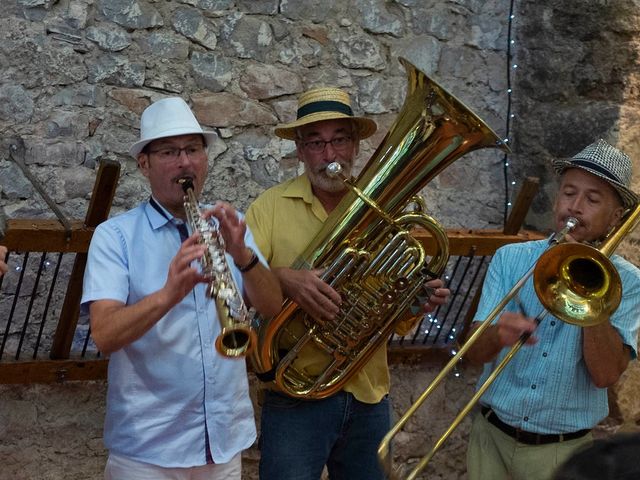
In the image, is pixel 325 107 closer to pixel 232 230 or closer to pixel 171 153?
pixel 171 153

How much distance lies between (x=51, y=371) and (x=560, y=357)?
6.03 ft

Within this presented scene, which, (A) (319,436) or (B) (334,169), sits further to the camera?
(A) (319,436)

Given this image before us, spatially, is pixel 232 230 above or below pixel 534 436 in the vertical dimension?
above

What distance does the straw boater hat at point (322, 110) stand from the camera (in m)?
3.40

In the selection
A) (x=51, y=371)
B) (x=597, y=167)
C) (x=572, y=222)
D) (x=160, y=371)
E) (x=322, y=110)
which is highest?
(x=597, y=167)

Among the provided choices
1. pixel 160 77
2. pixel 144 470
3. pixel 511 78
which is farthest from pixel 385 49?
pixel 144 470

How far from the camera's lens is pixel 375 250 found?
10.8ft

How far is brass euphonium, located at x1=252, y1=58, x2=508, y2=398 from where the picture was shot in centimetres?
325

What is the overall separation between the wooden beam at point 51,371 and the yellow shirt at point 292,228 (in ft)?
3.00

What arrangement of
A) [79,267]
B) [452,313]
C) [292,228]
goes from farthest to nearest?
[452,313] → [79,267] → [292,228]

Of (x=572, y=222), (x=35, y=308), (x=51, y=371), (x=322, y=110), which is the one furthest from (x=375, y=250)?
(x=35, y=308)

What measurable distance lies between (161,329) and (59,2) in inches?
65.7

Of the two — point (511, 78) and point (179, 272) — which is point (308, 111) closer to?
point (179, 272)

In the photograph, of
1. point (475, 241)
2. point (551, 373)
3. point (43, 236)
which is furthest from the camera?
point (475, 241)
